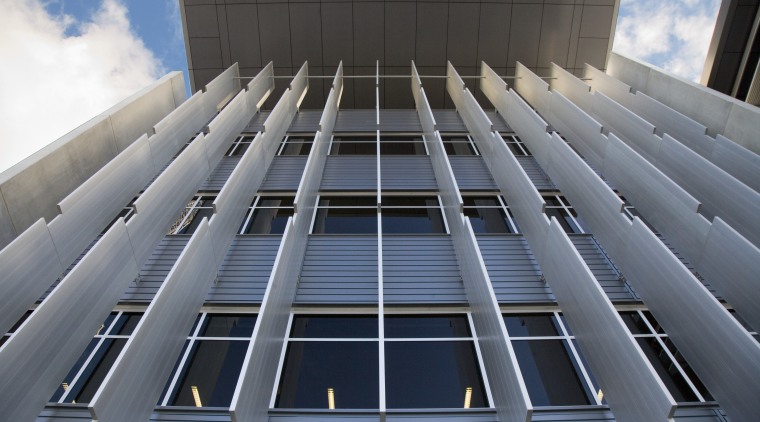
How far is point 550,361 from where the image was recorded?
30.6ft

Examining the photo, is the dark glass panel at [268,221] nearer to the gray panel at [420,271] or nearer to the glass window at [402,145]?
the gray panel at [420,271]

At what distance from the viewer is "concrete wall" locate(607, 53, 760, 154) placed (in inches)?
505

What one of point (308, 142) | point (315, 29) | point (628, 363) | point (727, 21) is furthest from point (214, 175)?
point (727, 21)

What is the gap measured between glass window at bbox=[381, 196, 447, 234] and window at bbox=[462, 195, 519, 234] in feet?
3.16

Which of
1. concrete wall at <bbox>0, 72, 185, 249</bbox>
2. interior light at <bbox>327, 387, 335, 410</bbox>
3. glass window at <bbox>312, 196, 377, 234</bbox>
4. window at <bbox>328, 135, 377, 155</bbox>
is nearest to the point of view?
interior light at <bbox>327, 387, 335, 410</bbox>

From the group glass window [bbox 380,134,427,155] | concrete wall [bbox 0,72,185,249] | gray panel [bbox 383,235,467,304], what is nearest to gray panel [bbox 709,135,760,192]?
gray panel [bbox 383,235,467,304]

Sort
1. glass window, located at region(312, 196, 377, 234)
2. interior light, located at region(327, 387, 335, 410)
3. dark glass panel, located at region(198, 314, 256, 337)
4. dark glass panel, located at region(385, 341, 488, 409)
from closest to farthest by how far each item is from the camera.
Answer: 1. interior light, located at region(327, 387, 335, 410)
2. dark glass panel, located at region(385, 341, 488, 409)
3. dark glass panel, located at region(198, 314, 256, 337)
4. glass window, located at region(312, 196, 377, 234)

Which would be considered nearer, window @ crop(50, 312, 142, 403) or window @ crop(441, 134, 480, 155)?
window @ crop(50, 312, 142, 403)

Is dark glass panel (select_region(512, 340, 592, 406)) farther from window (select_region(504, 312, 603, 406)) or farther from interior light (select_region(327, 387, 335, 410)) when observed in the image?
interior light (select_region(327, 387, 335, 410))

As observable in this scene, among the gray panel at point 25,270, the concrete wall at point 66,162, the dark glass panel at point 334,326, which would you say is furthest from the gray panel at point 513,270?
the concrete wall at point 66,162

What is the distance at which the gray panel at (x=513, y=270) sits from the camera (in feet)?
35.0

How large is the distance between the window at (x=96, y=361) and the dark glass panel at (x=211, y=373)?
152cm

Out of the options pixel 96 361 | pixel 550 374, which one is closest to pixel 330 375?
pixel 550 374

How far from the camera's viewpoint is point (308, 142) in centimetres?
1828
